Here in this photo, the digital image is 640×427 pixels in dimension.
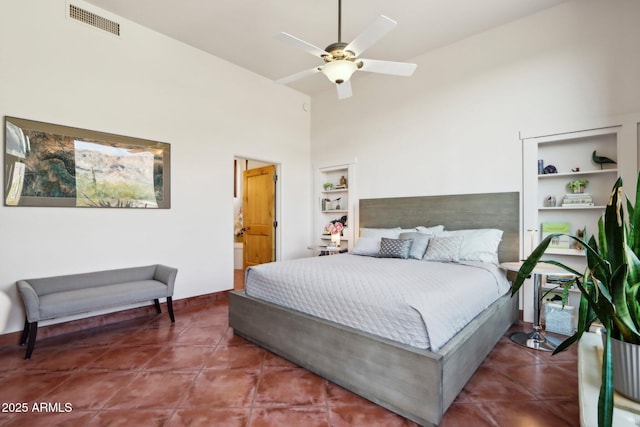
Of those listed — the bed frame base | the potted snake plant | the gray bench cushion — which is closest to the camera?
the potted snake plant

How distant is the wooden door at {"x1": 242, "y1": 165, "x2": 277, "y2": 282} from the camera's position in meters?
5.13

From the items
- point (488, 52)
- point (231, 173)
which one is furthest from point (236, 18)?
point (488, 52)

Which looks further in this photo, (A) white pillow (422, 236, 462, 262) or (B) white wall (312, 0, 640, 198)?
(A) white pillow (422, 236, 462, 262)

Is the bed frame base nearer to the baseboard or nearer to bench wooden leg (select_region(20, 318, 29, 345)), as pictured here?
the baseboard

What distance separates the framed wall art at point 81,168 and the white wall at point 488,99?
2.83 m

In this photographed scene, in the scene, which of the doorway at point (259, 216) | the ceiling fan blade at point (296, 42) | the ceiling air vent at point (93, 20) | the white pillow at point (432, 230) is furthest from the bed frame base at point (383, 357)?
the ceiling air vent at point (93, 20)

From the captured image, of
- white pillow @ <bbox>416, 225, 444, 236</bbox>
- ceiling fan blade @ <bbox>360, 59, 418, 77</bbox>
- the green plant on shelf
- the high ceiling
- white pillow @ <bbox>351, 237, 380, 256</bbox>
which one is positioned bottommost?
white pillow @ <bbox>351, 237, 380, 256</bbox>

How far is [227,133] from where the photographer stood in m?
4.29

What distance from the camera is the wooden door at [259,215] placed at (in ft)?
16.8

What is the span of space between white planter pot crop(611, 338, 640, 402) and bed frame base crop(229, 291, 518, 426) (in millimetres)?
688

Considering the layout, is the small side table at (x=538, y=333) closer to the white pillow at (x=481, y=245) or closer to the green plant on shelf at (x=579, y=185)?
the white pillow at (x=481, y=245)

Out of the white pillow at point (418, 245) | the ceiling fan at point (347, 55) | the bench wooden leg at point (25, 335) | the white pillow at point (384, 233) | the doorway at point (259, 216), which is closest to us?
the ceiling fan at point (347, 55)

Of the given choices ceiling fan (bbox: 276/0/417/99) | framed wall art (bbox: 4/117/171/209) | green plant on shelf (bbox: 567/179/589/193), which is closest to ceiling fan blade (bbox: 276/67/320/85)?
ceiling fan (bbox: 276/0/417/99)

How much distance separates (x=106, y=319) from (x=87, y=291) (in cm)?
61
